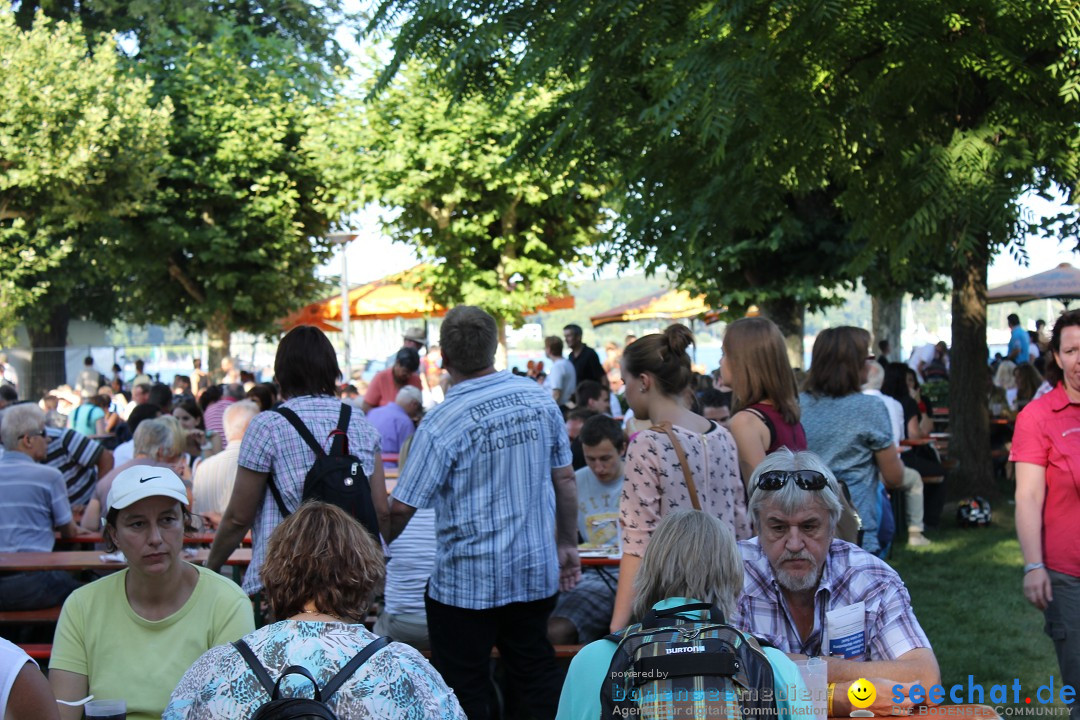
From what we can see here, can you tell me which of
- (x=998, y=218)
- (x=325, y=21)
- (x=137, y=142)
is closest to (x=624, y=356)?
(x=998, y=218)

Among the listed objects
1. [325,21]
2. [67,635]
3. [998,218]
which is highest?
[325,21]

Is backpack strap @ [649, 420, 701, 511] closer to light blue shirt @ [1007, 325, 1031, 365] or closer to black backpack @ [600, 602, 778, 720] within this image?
black backpack @ [600, 602, 778, 720]

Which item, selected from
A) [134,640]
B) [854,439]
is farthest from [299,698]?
[854,439]

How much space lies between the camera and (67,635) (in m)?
3.43

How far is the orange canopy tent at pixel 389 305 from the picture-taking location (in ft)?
76.1

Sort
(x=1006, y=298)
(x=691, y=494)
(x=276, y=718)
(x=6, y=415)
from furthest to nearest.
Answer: (x=1006, y=298) → (x=6, y=415) → (x=691, y=494) → (x=276, y=718)

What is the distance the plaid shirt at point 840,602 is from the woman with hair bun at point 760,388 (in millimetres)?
1025

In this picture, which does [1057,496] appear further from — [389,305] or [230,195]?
[230,195]

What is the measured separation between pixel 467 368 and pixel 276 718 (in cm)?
234

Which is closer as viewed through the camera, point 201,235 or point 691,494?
point 691,494

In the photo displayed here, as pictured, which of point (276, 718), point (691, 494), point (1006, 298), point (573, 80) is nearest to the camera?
point (276, 718)

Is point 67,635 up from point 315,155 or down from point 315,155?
down

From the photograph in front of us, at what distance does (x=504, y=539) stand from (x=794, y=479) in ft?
4.77

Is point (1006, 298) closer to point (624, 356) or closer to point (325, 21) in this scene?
point (325, 21)
